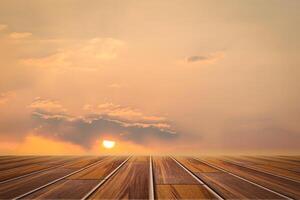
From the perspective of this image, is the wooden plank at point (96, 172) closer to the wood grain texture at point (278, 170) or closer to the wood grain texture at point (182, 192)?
the wood grain texture at point (182, 192)

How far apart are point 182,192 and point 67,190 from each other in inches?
38.0

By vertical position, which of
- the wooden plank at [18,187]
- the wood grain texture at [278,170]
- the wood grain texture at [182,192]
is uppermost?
the wood grain texture at [278,170]

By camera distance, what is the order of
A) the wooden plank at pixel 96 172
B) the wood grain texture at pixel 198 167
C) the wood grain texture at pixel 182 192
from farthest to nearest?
the wood grain texture at pixel 198 167
the wooden plank at pixel 96 172
the wood grain texture at pixel 182 192

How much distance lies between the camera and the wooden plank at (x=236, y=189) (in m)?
2.48

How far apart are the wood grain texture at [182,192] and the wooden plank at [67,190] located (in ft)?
2.01

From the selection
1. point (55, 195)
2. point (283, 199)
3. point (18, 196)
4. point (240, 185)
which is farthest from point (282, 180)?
point (18, 196)

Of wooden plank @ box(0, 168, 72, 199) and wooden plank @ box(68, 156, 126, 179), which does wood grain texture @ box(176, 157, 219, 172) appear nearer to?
wooden plank @ box(68, 156, 126, 179)

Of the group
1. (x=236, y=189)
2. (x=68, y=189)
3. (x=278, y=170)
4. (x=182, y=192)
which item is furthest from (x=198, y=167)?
(x=68, y=189)

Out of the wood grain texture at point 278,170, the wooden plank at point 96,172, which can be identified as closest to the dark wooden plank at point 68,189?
the wooden plank at point 96,172

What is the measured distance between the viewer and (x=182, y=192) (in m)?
2.60

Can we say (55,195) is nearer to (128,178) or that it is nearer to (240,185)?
(128,178)

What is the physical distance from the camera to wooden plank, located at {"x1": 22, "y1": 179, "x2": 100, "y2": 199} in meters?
2.41

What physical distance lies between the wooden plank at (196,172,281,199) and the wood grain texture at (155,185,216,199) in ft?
0.43

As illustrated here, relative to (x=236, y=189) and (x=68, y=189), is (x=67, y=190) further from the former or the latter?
(x=236, y=189)
